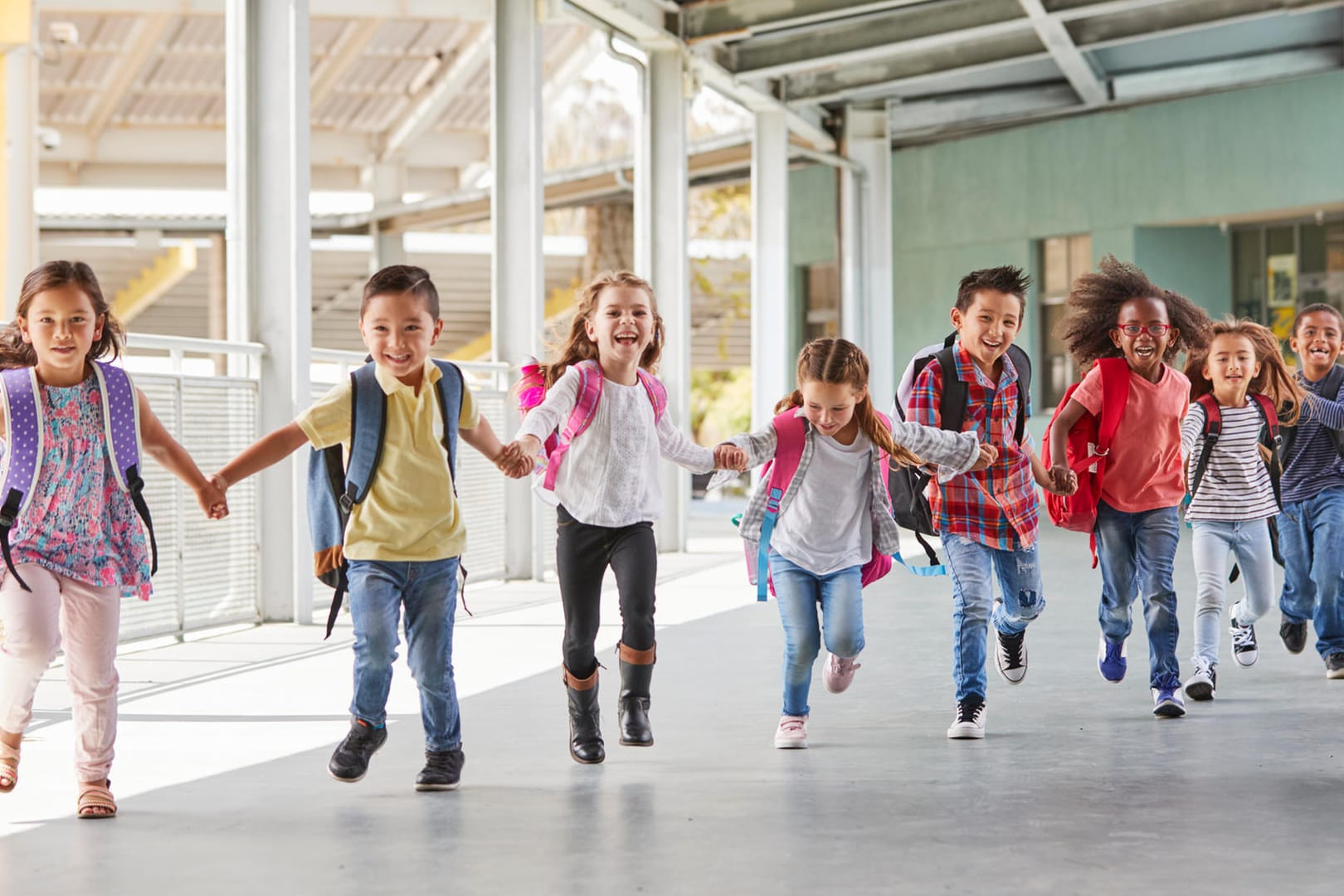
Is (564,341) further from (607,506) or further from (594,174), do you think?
(594,174)

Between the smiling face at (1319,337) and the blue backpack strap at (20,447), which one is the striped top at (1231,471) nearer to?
the smiling face at (1319,337)

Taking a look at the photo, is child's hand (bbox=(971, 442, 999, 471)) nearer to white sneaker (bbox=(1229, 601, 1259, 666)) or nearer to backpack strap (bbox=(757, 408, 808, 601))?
backpack strap (bbox=(757, 408, 808, 601))

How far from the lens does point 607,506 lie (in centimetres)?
507

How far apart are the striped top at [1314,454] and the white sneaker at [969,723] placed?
2.26m

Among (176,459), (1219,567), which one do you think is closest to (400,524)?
(176,459)

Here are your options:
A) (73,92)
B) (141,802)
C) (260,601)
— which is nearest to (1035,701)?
(141,802)

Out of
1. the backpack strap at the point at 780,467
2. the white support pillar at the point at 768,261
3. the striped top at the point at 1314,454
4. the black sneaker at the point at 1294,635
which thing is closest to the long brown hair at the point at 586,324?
the backpack strap at the point at 780,467

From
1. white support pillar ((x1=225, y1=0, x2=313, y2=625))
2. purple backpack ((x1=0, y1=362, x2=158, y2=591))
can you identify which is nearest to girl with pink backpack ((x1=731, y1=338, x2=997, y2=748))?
purple backpack ((x1=0, y1=362, x2=158, y2=591))

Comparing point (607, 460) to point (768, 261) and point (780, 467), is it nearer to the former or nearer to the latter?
point (780, 467)

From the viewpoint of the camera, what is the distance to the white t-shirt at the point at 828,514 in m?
5.30

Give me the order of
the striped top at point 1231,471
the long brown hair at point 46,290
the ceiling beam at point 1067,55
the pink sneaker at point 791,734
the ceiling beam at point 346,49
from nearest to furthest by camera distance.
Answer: the long brown hair at point 46,290 → the pink sneaker at point 791,734 → the striped top at point 1231,471 → the ceiling beam at point 1067,55 → the ceiling beam at point 346,49

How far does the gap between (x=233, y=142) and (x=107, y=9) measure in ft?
25.4

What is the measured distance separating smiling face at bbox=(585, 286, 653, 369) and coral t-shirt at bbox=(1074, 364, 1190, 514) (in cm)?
182

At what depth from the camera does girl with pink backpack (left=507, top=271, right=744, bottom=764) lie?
199 inches
